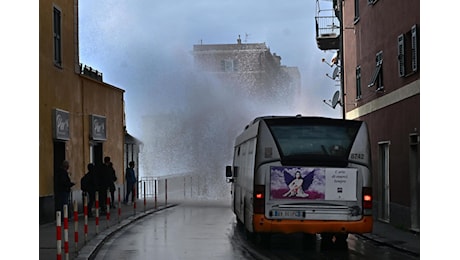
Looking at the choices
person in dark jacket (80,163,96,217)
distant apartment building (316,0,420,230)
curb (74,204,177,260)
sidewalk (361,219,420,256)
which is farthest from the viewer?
person in dark jacket (80,163,96,217)

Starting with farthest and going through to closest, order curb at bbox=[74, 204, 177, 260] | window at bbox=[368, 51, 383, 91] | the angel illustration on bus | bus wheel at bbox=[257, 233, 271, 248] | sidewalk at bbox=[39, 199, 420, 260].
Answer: window at bbox=[368, 51, 383, 91] → bus wheel at bbox=[257, 233, 271, 248] → the angel illustration on bus → sidewalk at bbox=[39, 199, 420, 260] → curb at bbox=[74, 204, 177, 260]

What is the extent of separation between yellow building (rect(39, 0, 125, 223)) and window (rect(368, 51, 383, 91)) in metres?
9.47

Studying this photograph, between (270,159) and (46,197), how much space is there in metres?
7.50

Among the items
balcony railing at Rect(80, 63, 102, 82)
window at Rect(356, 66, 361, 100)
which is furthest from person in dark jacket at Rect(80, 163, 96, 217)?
window at Rect(356, 66, 361, 100)

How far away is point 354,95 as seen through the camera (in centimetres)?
2888

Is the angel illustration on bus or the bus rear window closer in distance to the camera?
the angel illustration on bus

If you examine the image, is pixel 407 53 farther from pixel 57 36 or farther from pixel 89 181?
pixel 57 36

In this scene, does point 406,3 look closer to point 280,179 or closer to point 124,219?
point 280,179

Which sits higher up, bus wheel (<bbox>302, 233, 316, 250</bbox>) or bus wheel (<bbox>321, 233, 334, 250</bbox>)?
bus wheel (<bbox>321, 233, 334, 250</bbox>)

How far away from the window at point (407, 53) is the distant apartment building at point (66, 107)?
965cm

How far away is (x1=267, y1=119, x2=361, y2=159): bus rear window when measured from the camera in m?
15.3

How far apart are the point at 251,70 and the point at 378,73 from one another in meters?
49.6

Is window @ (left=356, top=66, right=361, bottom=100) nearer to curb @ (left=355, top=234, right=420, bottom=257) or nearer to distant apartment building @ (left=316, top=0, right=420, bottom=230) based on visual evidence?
distant apartment building @ (left=316, top=0, right=420, bottom=230)

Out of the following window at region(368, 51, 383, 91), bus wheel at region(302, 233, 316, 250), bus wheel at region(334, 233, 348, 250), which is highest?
window at region(368, 51, 383, 91)
